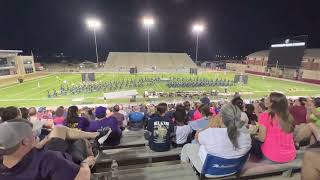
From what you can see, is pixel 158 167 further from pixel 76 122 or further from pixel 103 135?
pixel 76 122

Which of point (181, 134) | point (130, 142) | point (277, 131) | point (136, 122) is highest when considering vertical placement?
point (277, 131)

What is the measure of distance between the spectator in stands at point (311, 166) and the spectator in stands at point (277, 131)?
6.31 feet

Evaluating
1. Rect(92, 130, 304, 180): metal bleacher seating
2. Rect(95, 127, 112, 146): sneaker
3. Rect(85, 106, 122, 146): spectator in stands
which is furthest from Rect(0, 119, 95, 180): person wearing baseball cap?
Rect(85, 106, 122, 146): spectator in stands

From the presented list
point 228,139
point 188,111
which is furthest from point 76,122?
point 188,111

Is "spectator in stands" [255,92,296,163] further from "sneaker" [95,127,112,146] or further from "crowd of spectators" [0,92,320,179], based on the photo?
"sneaker" [95,127,112,146]

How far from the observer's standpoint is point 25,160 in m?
2.21

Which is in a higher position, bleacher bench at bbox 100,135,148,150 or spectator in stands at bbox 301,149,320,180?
spectator in stands at bbox 301,149,320,180

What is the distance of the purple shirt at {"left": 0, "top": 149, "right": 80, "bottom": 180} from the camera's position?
2189 millimetres

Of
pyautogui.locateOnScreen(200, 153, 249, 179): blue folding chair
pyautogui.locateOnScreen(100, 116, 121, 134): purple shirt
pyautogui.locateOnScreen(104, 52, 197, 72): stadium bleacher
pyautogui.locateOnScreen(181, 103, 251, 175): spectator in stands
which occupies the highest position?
pyautogui.locateOnScreen(104, 52, 197, 72): stadium bleacher

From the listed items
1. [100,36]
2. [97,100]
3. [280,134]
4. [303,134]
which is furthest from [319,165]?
[100,36]

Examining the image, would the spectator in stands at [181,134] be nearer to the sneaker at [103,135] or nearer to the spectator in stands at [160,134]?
the spectator in stands at [160,134]

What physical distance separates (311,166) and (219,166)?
1.58m

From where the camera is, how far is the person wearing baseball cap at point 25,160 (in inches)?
81.0

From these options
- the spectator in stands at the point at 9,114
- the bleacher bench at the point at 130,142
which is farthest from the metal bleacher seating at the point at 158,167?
the spectator in stands at the point at 9,114
